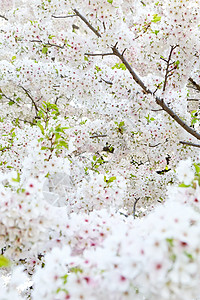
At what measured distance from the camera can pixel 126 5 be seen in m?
7.19

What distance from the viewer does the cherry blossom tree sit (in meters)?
1.56

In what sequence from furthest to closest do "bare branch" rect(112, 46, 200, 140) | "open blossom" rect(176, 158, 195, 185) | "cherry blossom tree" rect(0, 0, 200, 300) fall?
"bare branch" rect(112, 46, 200, 140) → "open blossom" rect(176, 158, 195, 185) → "cherry blossom tree" rect(0, 0, 200, 300)

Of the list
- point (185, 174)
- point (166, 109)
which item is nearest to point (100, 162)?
point (166, 109)

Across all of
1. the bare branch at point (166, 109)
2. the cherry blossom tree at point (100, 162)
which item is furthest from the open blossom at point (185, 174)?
the bare branch at point (166, 109)

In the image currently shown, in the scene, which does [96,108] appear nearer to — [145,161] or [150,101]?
[150,101]

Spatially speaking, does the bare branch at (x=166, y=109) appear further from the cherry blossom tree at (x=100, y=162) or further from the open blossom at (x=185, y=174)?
the open blossom at (x=185, y=174)

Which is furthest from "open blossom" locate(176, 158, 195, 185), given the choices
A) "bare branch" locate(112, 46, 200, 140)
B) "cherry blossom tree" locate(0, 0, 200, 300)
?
"bare branch" locate(112, 46, 200, 140)

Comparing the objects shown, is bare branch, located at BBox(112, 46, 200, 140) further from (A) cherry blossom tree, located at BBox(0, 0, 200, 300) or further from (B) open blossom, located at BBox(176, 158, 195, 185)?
(B) open blossom, located at BBox(176, 158, 195, 185)

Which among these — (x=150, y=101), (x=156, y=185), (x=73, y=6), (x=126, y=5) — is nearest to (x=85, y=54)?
(x=73, y=6)

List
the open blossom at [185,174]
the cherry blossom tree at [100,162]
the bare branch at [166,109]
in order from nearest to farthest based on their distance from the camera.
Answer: the cherry blossom tree at [100,162]
the open blossom at [185,174]
the bare branch at [166,109]

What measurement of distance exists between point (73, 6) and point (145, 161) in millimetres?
4288

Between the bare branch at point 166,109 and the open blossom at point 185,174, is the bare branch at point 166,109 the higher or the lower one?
the higher one

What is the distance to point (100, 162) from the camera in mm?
6062

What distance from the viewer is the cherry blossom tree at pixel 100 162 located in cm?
156
